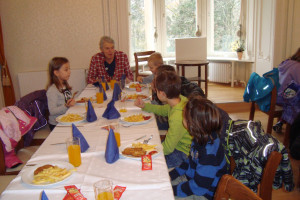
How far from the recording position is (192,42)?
5.18 meters

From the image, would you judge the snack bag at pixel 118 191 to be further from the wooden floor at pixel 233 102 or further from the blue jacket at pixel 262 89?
the blue jacket at pixel 262 89

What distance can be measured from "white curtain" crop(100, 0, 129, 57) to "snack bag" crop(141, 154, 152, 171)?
342 centimetres

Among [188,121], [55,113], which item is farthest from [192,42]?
[188,121]

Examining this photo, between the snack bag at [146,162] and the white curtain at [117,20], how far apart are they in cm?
342

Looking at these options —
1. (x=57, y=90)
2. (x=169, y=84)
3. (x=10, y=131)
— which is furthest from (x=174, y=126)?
(x=57, y=90)

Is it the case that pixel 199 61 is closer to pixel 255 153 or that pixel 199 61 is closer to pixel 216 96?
pixel 216 96

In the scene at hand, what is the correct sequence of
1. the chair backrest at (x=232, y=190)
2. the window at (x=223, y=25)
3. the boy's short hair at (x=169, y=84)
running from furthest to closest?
the window at (x=223, y=25), the boy's short hair at (x=169, y=84), the chair backrest at (x=232, y=190)

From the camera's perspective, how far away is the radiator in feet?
19.4

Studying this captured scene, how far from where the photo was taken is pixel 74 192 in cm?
114

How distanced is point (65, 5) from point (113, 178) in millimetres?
3779

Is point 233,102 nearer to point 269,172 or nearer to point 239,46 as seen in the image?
point 239,46

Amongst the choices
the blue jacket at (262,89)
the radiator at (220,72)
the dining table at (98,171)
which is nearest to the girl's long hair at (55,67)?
the dining table at (98,171)

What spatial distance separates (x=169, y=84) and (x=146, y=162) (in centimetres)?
73

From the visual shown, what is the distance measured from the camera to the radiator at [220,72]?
5922 millimetres
